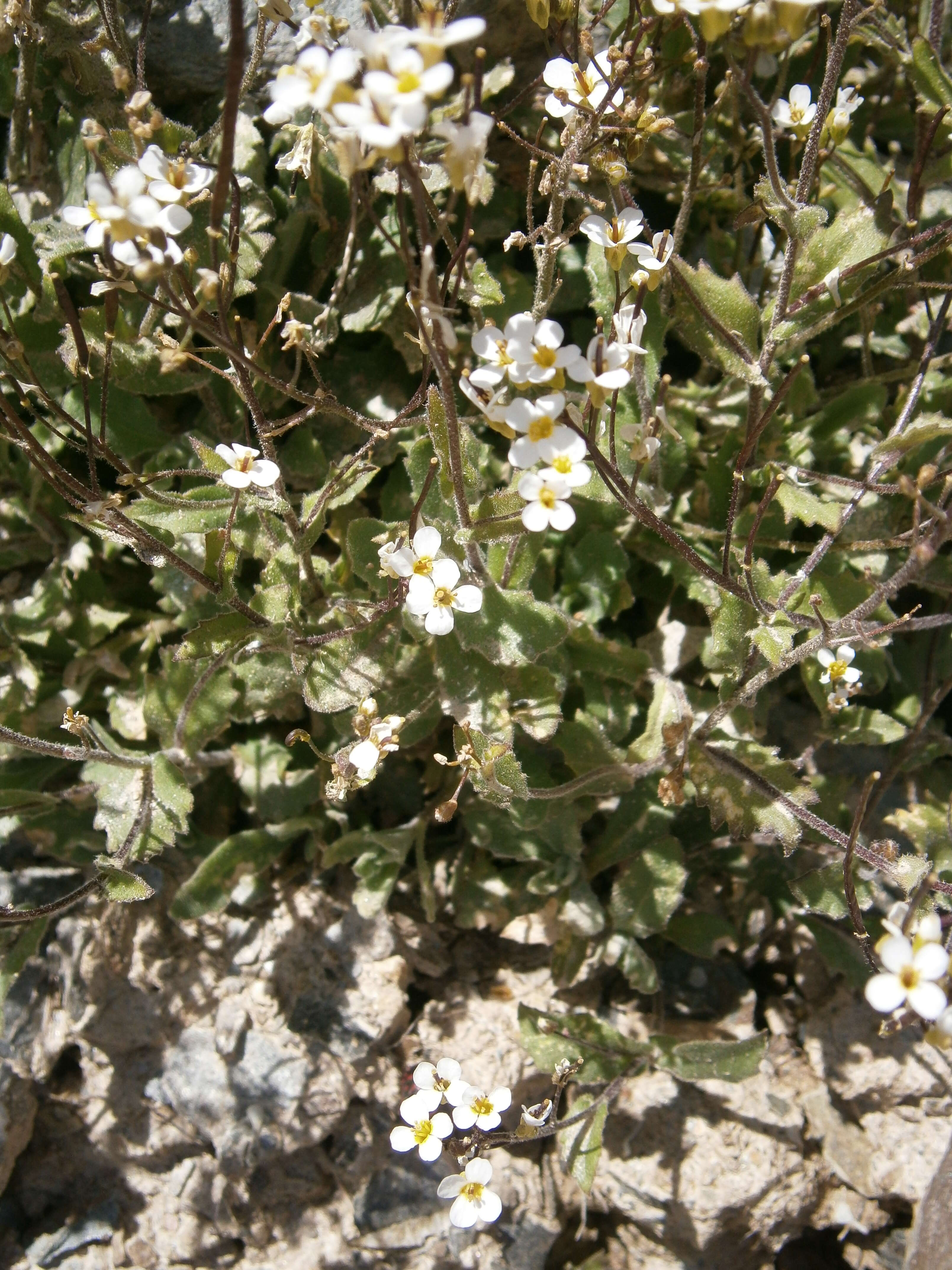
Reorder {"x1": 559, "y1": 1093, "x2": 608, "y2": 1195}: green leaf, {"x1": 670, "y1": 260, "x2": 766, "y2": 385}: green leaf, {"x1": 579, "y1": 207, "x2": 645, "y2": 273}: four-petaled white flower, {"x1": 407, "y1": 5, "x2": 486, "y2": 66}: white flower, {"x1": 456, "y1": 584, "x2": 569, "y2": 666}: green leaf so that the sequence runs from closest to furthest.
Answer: {"x1": 407, "y1": 5, "x2": 486, "y2": 66}: white flower, {"x1": 579, "y1": 207, "x2": 645, "y2": 273}: four-petaled white flower, {"x1": 456, "y1": 584, "x2": 569, "y2": 666}: green leaf, {"x1": 670, "y1": 260, "x2": 766, "y2": 385}: green leaf, {"x1": 559, "y1": 1093, "x2": 608, "y2": 1195}: green leaf

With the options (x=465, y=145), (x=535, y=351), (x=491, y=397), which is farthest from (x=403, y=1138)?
(x=465, y=145)

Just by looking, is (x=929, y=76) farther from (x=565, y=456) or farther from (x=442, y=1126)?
(x=442, y=1126)

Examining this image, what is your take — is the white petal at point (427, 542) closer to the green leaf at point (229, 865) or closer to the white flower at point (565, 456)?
the white flower at point (565, 456)

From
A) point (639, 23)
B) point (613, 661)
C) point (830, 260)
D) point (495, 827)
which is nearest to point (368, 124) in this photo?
point (639, 23)

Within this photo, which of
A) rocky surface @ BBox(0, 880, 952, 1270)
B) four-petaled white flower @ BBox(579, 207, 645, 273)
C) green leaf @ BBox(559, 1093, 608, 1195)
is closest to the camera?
four-petaled white flower @ BBox(579, 207, 645, 273)

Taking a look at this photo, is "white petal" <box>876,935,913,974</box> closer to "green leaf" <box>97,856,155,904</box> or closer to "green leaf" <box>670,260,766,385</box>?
"green leaf" <box>670,260,766,385</box>

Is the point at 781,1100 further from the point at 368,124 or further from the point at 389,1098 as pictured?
the point at 368,124

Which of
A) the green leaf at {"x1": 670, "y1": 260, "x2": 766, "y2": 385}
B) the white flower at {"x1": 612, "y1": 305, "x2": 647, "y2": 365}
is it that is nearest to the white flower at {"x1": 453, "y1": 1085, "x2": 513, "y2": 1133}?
the white flower at {"x1": 612, "y1": 305, "x2": 647, "y2": 365}
